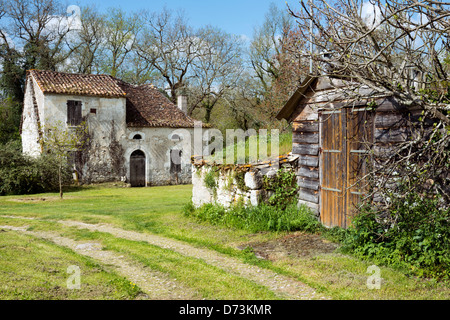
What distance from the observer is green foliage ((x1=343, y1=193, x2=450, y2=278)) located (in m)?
5.57

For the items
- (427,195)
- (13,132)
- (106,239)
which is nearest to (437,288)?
(427,195)

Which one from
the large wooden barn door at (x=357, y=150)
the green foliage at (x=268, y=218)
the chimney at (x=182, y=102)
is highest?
the chimney at (x=182, y=102)

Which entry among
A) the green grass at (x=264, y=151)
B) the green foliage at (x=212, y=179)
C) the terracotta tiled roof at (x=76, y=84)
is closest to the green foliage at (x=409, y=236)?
the green grass at (x=264, y=151)

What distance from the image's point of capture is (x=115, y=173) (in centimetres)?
2438

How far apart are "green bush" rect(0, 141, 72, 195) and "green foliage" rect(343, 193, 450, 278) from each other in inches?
719

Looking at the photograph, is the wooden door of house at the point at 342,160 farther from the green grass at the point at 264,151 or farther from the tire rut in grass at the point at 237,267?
the green grass at the point at 264,151

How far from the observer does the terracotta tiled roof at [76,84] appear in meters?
22.6

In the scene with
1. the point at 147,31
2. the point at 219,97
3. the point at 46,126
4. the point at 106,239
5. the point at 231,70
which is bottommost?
the point at 106,239

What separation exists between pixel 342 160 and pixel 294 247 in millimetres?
2029

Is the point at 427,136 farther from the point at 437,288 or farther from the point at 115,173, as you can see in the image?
the point at 115,173

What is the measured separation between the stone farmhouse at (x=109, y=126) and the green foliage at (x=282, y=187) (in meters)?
15.9
